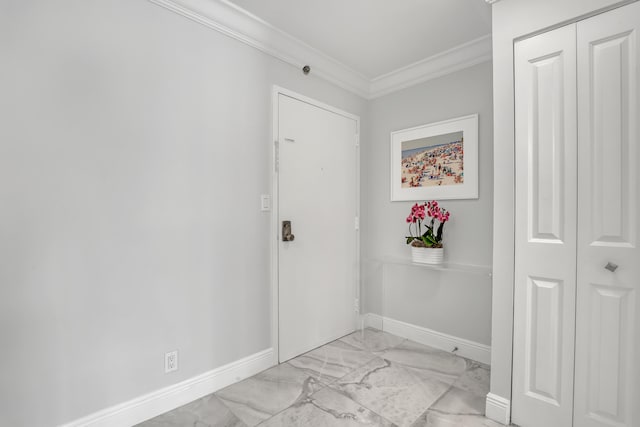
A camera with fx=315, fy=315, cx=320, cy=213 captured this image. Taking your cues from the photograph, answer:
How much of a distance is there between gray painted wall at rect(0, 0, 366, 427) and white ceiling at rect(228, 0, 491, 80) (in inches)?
14.6

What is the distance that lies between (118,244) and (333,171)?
5.72 feet

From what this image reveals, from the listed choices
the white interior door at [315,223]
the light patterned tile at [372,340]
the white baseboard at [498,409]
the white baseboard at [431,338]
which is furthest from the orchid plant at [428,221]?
the white baseboard at [498,409]

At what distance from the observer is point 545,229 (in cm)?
160

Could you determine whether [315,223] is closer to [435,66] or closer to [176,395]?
[176,395]

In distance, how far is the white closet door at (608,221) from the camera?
1379mm

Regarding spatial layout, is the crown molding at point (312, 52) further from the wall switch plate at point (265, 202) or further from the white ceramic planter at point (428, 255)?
the white ceramic planter at point (428, 255)

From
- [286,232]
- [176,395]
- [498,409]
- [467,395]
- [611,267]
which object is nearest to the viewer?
[611,267]

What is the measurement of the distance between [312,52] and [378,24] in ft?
1.89

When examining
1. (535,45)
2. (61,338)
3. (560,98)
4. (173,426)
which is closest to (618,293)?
(560,98)

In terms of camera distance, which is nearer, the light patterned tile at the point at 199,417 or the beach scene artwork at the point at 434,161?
the light patterned tile at the point at 199,417

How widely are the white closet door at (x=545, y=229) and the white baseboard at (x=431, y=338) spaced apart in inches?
30.1

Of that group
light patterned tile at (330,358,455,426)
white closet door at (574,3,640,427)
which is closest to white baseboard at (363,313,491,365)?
light patterned tile at (330,358,455,426)

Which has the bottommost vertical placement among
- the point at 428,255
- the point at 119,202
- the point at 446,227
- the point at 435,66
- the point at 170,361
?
the point at 170,361

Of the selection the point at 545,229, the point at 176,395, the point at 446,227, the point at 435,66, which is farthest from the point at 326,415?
the point at 435,66
